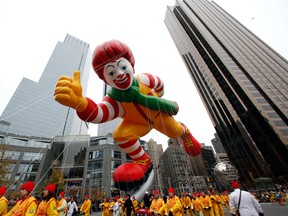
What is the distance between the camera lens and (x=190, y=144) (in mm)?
4137

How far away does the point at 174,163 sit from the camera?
5356cm

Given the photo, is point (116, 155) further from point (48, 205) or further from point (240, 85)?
point (48, 205)

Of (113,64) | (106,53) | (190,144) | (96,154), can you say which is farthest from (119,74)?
(96,154)

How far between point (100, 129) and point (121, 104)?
7104cm

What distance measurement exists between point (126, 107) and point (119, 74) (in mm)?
831

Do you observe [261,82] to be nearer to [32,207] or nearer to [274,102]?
[274,102]

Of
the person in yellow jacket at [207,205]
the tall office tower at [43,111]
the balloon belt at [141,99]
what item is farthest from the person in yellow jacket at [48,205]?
the tall office tower at [43,111]

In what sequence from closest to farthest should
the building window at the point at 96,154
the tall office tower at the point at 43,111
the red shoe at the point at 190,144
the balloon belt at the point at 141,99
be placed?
the balloon belt at the point at 141,99 < the red shoe at the point at 190,144 < the building window at the point at 96,154 < the tall office tower at the point at 43,111

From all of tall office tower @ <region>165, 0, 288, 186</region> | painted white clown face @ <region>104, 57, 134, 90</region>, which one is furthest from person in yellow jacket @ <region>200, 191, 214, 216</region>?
tall office tower @ <region>165, 0, 288, 186</region>

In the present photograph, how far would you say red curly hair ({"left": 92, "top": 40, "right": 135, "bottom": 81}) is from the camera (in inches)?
127

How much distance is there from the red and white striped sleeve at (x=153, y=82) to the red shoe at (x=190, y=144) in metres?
1.39

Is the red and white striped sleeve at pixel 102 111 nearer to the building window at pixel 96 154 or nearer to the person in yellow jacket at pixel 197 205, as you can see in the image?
the person in yellow jacket at pixel 197 205

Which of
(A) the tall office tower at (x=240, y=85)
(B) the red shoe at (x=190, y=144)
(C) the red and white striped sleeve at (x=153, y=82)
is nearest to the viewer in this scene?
(B) the red shoe at (x=190, y=144)

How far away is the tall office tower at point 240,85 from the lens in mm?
32438
